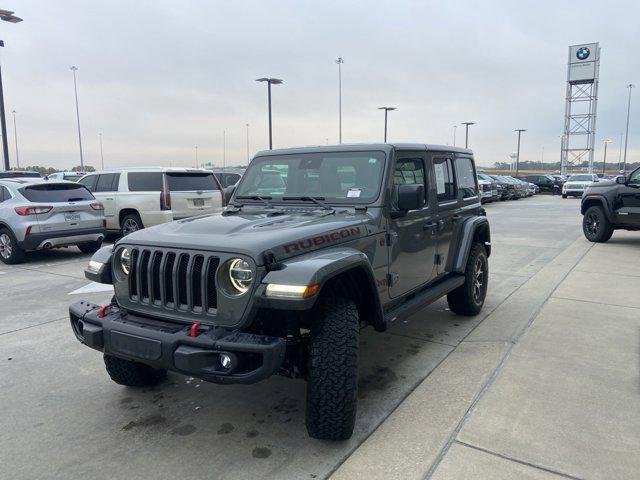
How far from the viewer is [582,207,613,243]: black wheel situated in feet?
34.9

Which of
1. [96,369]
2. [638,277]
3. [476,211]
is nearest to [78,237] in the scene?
[96,369]

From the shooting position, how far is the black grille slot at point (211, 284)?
9.18ft

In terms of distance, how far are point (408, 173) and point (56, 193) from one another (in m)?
7.58

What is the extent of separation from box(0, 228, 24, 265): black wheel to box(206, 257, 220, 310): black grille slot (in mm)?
7559

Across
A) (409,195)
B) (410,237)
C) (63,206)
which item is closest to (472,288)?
(410,237)

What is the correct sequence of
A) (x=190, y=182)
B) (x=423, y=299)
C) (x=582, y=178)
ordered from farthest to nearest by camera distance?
(x=582, y=178) < (x=190, y=182) < (x=423, y=299)

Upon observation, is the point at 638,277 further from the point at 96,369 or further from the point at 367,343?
the point at 96,369

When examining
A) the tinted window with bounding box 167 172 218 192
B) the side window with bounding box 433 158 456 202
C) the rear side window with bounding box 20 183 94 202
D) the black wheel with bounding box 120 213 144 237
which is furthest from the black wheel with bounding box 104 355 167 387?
the black wheel with bounding box 120 213 144 237

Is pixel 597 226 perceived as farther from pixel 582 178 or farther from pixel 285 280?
pixel 582 178

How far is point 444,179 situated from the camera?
4.87 meters

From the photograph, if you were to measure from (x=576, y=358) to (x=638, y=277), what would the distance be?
3980mm

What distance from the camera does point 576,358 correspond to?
4207 millimetres

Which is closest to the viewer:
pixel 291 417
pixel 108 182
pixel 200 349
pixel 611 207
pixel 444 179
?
pixel 200 349

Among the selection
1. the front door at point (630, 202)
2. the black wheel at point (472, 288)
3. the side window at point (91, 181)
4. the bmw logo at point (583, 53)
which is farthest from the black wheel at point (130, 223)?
the bmw logo at point (583, 53)
